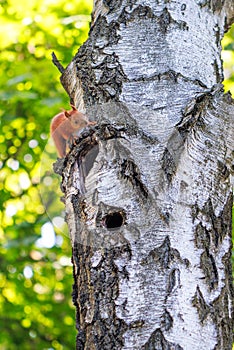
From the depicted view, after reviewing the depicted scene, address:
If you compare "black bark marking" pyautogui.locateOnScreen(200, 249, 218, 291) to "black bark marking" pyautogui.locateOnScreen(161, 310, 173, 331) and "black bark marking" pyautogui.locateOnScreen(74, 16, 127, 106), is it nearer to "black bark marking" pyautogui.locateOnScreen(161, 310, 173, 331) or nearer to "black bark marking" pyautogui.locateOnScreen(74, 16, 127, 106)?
"black bark marking" pyautogui.locateOnScreen(161, 310, 173, 331)

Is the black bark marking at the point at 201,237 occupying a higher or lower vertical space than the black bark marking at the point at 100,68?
lower

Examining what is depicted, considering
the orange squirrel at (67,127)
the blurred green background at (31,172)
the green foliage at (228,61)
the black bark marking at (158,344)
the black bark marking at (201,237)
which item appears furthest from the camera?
the blurred green background at (31,172)

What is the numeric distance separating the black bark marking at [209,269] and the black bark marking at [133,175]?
0.17 meters

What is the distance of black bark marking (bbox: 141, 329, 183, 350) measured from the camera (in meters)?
1.11

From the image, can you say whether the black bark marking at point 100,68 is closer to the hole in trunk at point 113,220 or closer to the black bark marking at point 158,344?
the hole in trunk at point 113,220

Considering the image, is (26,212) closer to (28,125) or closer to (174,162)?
(28,125)

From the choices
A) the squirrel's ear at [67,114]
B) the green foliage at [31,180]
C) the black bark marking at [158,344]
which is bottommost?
the black bark marking at [158,344]

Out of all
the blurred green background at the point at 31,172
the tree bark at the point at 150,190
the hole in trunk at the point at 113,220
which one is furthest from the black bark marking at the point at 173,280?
the blurred green background at the point at 31,172

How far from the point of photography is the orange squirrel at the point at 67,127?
4.42 ft

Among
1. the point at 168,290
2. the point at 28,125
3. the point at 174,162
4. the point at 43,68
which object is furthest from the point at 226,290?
the point at 28,125

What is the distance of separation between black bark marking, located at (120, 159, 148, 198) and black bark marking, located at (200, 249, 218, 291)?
0.17m

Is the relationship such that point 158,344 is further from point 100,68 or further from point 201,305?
point 100,68

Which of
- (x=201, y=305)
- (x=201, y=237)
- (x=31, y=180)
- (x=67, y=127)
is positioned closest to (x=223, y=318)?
(x=201, y=305)

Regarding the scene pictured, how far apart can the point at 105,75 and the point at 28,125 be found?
328cm
